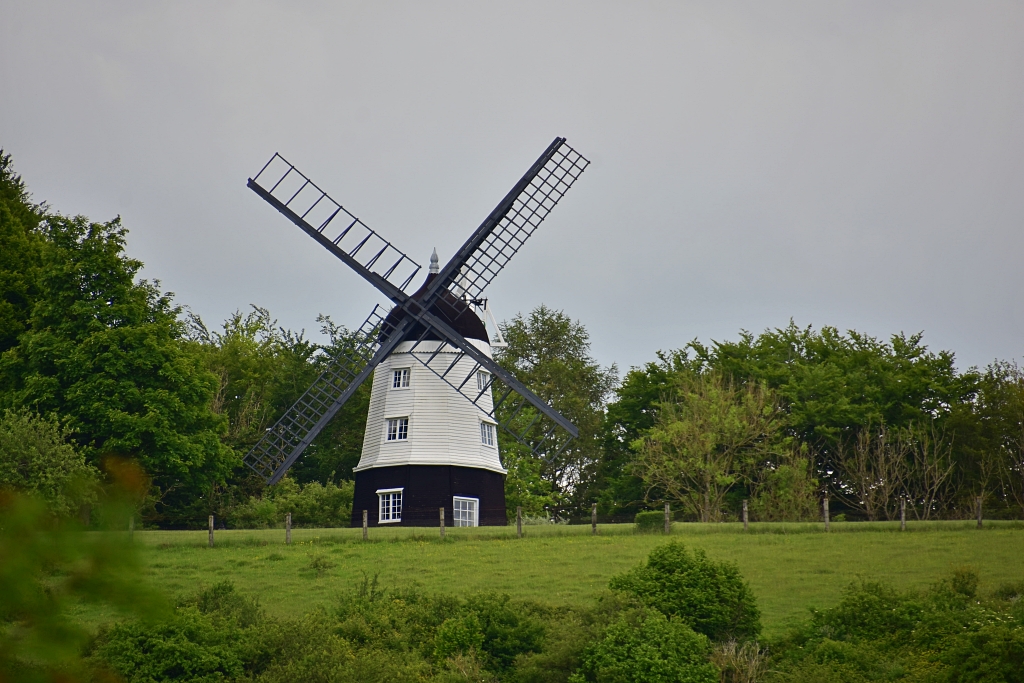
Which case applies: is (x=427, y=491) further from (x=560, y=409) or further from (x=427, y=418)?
(x=560, y=409)

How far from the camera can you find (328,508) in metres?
37.9

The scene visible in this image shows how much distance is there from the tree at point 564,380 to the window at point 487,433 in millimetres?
10636

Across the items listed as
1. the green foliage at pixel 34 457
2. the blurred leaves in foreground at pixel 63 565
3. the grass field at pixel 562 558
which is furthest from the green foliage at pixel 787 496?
the blurred leaves in foreground at pixel 63 565

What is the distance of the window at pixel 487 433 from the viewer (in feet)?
116

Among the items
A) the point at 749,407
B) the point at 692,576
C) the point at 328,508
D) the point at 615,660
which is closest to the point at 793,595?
the point at 692,576

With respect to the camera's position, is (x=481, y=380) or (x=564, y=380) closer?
(x=481, y=380)

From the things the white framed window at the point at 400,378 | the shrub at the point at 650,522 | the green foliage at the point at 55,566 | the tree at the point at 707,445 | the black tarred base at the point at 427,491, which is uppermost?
the white framed window at the point at 400,378

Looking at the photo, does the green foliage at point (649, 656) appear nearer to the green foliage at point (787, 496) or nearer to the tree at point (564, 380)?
the green foliage at point (787, 496)

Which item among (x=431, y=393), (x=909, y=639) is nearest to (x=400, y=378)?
(x=431, y=393)

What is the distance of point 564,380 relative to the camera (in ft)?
179

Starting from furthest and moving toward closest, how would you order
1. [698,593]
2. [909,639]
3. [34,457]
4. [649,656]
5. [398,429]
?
[398,429], [34,457], [698,593], [909,639], [649,656]

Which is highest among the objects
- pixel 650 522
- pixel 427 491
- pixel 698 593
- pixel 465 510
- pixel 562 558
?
pixel 427 491

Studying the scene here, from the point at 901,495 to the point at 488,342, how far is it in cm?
1642

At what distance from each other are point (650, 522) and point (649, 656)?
13.4 meters
